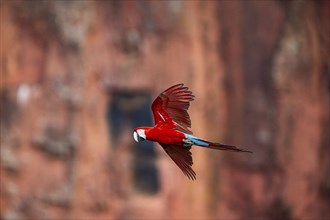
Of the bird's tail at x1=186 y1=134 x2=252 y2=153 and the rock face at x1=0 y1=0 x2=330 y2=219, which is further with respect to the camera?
the rock face at x1=0 y1=0 x2=330 y2=219

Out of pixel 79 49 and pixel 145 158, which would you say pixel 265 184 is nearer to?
pixel 145 158

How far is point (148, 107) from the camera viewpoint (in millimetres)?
9047

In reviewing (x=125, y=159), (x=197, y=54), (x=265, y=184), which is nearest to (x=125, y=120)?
(x=125, y=159)

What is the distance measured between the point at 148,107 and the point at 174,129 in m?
5.52

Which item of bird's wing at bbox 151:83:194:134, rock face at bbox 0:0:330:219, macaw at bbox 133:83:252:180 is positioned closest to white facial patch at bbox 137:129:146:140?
macaw at bbox 133:83:252:180

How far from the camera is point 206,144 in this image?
3240 millimetres

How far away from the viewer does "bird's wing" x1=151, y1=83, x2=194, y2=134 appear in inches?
140

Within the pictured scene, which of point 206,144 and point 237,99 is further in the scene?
point 237,99

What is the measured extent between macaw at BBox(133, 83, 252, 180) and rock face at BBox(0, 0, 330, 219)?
5258 millimetres

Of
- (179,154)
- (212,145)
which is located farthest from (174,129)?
(212,145)

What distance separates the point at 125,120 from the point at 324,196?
7.53 feet

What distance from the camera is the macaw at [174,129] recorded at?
3463 millimetres

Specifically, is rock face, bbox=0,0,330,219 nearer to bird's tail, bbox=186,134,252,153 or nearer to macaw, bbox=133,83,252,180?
macaw, bbox=133,83,252,180

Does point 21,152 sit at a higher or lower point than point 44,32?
lower
